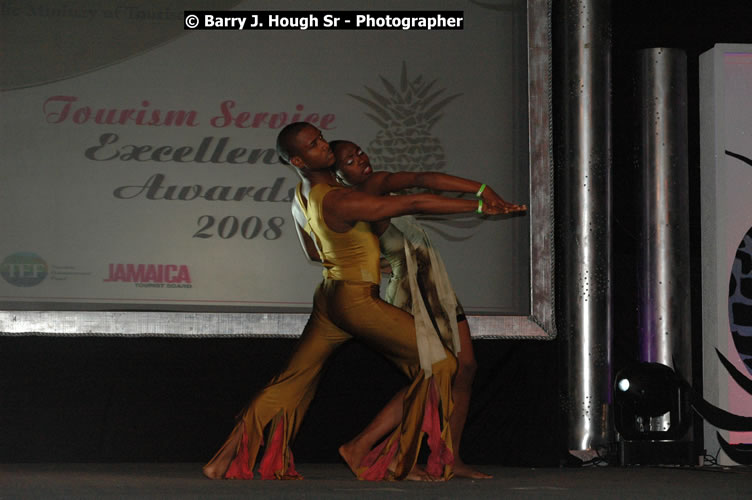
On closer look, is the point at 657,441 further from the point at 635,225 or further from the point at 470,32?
the point at 470,32

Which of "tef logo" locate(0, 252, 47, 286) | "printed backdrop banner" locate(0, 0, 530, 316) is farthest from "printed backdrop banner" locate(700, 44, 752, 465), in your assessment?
"tef logo" locate(0, 252, 47, 286)

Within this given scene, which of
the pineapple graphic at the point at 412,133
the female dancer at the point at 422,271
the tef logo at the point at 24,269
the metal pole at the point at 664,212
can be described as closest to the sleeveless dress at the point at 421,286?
the female dancer at the point at 422,271

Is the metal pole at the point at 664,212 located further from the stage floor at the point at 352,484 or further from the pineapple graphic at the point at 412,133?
the pineapple graphic at the point at 412,133

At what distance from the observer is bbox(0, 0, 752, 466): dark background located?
5.62 metres

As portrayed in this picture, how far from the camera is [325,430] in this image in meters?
5.74

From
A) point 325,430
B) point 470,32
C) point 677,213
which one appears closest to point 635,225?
point 677,213

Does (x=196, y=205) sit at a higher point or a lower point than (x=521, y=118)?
lower

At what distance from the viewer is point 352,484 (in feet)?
14.7

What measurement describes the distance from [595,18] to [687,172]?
911 mm

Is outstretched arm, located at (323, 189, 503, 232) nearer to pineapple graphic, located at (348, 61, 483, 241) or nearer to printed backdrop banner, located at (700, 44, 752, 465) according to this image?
pineapple graphic, located at (348, 61, 483, 241)

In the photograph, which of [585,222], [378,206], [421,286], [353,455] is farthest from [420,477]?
[585,222]

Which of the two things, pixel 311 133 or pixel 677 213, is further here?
pixel 677 213

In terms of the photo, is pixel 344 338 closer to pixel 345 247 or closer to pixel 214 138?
pixel 345 247

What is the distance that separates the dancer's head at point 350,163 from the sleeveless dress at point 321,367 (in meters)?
Answer: 0.23
